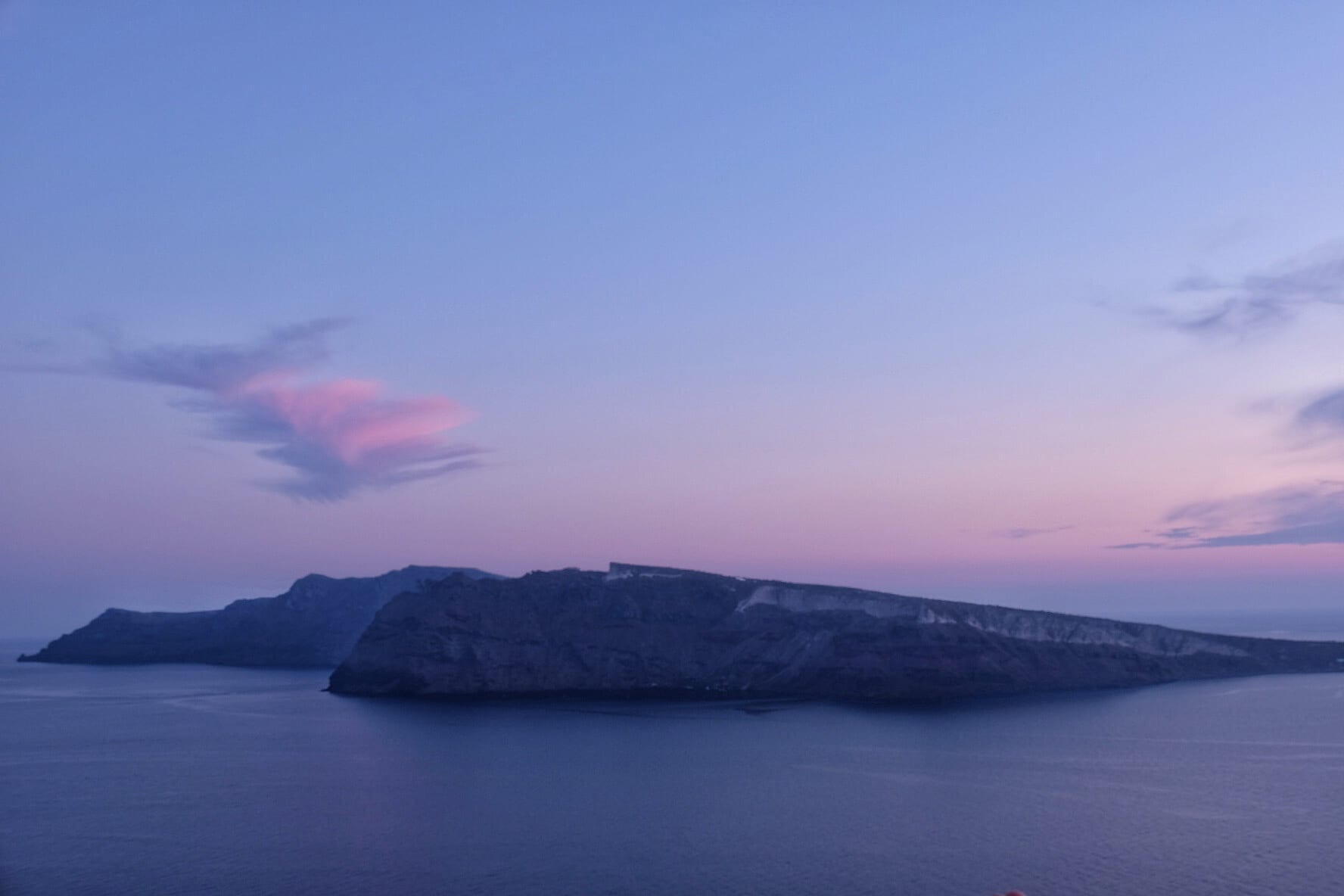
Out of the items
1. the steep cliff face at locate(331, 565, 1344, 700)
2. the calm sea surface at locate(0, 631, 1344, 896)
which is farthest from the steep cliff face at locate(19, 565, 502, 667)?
the calm sea surface at locate(0, 631, 1344, 896)

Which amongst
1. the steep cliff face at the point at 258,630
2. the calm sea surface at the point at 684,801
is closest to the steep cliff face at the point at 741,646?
the calm sea surface at the point at 684,801

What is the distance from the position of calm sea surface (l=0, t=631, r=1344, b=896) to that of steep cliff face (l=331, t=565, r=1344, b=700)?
31.3ft

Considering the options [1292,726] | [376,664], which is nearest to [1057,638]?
[1292,726]

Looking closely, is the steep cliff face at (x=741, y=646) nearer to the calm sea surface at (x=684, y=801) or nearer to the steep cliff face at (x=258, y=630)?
the calm sea surface at (x=684, y=801)

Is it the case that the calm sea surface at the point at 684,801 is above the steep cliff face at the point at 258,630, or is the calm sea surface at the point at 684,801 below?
below

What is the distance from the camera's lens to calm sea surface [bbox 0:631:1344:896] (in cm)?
3162

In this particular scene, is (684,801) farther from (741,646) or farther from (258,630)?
(258,630)

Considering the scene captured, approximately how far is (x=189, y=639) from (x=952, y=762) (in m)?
103

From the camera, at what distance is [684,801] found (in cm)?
4175

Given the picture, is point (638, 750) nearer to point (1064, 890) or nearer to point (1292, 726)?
point (1064, 890)

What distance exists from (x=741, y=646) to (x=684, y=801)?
4361 centimetres

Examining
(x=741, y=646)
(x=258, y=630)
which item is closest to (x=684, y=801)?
(x=741, y=646)

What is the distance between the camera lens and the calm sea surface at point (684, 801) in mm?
31625

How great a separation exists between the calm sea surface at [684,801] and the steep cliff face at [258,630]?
5265 cm
